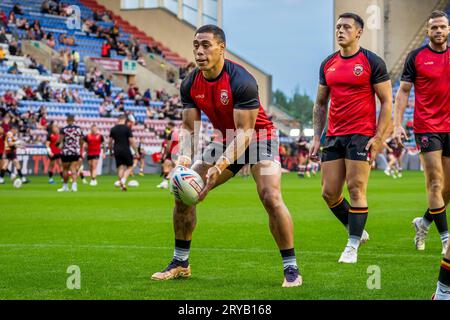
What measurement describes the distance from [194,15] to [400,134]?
148 feet

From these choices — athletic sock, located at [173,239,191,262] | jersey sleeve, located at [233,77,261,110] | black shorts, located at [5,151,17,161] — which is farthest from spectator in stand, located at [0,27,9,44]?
jersey sleeve, located at [233,77,261,110]

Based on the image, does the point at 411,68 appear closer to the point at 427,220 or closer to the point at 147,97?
the point at 427,220

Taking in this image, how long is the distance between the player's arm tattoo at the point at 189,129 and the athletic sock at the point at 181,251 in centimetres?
87

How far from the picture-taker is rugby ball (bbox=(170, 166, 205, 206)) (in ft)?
25.0

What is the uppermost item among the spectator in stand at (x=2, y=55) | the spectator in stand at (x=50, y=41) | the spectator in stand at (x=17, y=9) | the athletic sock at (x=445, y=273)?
the spectator in stand at (x=17, y=9)

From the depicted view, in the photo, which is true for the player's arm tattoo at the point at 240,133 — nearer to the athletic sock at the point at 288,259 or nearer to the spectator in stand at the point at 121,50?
the athletic sock at the point at 288,259

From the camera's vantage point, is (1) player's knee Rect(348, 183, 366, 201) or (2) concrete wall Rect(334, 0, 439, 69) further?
(2) concrete wall Rect(334, 0, 439, 69)

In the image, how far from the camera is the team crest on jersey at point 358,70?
9766 mm

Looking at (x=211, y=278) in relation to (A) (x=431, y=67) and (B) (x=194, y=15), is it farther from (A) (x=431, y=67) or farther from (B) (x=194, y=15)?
(B) (x=194, y=15)

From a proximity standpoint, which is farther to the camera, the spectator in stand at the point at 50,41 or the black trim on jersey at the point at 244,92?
the spectator in stand at the point at 50,41

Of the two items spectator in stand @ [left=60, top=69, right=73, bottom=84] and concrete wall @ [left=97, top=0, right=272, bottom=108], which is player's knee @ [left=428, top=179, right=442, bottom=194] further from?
concrete wall @ [left=97, top=0, right=272, bottom=108]

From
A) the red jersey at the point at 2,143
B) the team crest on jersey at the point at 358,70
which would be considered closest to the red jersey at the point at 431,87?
the team crest on jersey at the point at 358,70

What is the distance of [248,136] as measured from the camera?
7.91m

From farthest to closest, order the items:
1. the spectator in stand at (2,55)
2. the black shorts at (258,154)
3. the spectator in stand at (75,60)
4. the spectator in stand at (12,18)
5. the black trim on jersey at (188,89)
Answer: the spectator in stand at (12,18), the spectator in stand at (75,60), the spectator in stand at (2,55), the black trim on jersey at (188,89), the black shorts at (258,154)
